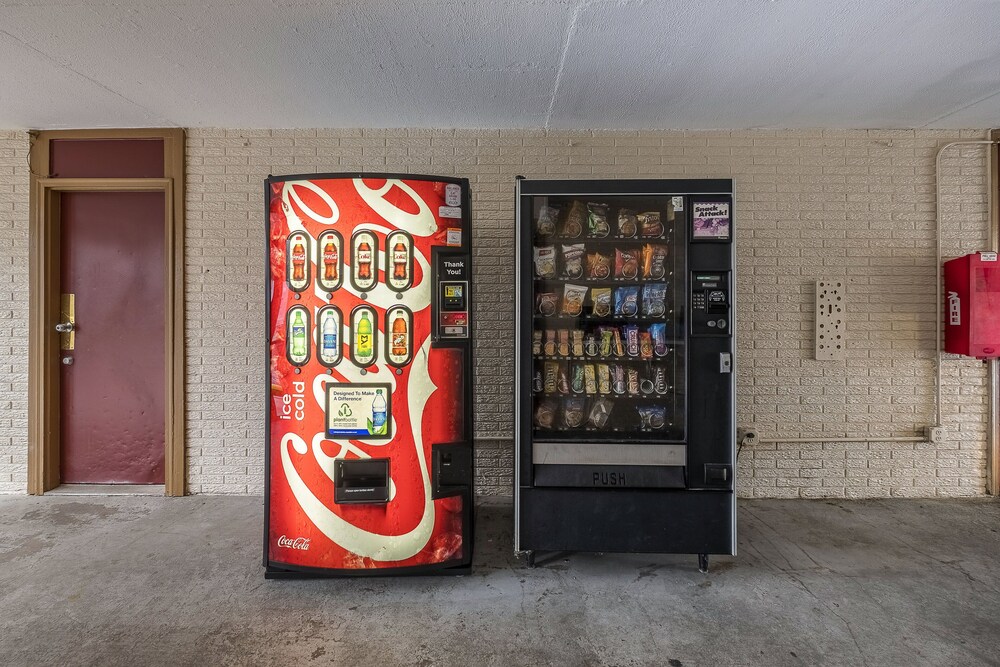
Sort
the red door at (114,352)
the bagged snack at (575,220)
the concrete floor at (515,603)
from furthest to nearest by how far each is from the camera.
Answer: the red door at (114,352) < the bagged snack at (575,220) < the concrete floor at (515,603)

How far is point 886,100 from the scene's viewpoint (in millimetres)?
2895

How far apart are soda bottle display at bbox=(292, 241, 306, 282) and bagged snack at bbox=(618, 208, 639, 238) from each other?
169 centimetres

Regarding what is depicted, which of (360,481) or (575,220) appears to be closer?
(360,481)

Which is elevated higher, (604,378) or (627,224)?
(627,224)

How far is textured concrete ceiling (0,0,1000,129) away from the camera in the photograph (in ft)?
6.91

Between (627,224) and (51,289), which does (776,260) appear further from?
(51,289)

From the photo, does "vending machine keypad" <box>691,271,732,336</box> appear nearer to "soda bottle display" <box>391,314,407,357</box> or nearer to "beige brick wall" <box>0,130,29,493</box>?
"soda bottle display" <box>391,314,407,357</box>

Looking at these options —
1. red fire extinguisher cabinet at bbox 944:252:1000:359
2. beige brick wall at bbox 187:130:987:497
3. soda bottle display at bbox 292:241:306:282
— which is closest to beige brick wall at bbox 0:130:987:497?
beige brick wall at bbox 187:130:987:497

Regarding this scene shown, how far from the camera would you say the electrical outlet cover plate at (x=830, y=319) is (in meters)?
3.26

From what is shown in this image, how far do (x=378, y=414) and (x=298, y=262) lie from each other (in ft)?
2.74

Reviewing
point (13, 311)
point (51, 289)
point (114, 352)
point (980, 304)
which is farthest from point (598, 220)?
point (13, 311)

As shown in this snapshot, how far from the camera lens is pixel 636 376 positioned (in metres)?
2.58

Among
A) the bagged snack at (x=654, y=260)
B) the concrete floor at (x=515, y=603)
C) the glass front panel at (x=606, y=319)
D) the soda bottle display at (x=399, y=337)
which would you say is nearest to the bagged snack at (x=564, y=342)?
the glass front panel at (x=606, y=319)

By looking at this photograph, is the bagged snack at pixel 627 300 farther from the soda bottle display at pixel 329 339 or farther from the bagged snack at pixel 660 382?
the soda bottle display at pixel 329 339
